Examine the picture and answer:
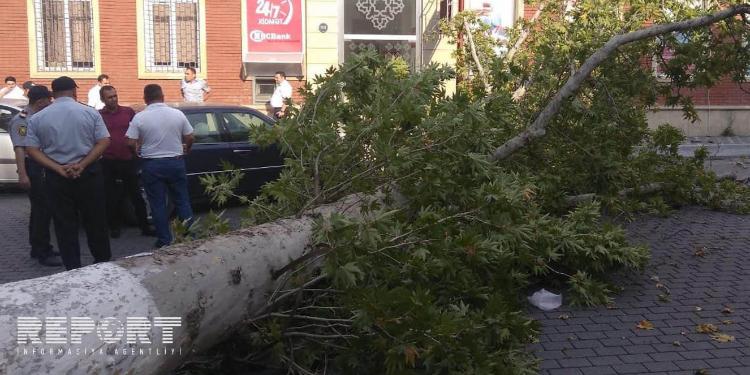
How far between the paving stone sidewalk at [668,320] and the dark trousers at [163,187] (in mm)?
3782

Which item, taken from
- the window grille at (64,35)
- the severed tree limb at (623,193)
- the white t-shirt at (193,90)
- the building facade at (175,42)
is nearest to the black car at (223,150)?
the severed tree limb at (623,193)

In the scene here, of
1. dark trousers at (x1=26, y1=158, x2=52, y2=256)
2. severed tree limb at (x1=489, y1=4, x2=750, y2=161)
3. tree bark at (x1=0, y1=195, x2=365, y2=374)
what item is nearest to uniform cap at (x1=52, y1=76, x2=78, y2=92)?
dark trousers at (x1=26, y1=158, x2=52, y2=256)

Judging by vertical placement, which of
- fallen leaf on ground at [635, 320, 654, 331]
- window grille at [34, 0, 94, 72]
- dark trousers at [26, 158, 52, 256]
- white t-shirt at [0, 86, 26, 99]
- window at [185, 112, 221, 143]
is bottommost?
fallen leaf on ground at [635, 320, 654, 331]

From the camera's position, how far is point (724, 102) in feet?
61.8

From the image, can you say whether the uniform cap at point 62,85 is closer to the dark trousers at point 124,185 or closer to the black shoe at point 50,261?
the black shoe at point 50,261

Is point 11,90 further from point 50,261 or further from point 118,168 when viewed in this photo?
point 50,261

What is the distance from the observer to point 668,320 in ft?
17.2

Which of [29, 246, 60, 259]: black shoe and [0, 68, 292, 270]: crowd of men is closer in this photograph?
[0, 68, 292, 270]: crowd of men

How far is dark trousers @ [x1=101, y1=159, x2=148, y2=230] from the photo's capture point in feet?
28.2

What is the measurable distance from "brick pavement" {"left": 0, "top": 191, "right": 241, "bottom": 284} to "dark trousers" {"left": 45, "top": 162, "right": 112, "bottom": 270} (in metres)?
0.60

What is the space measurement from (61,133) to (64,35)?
11.9 meters

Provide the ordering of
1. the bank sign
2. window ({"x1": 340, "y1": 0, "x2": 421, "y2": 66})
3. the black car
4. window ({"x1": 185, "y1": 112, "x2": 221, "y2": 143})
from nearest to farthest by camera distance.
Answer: the black car → window ({"x1": 185, "y1": 112, "x2": 221, "y2": 143}) → the bank sign → window ({"x1": 340, "y1": 0, "x2": 421, "y2": 66})

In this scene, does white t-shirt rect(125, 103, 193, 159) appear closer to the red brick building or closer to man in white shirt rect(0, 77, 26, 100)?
man in white shirt rect(0, 77, 26, 100)

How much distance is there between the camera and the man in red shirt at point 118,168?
27.7 ft
